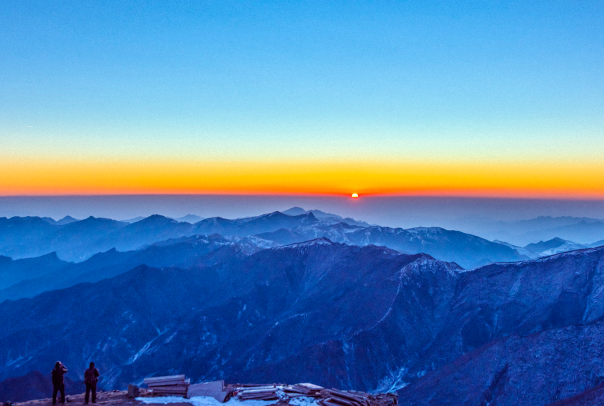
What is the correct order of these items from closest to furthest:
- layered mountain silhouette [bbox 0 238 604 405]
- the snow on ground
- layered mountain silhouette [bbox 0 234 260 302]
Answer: the snow on ground, layered mountain silhouette [bbox 0 238 604 405], layered mountain silhouette [bbox 0 234 260 302]

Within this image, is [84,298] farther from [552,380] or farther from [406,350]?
[552,380]

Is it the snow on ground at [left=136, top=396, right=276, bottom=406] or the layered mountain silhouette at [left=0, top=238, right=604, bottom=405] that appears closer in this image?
the snow on ground at [left=136, top=396, right=276, bottom=406]

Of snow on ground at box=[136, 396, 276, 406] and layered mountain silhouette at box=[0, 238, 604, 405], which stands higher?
snow on ground at box=[136, 396, 276, 406]

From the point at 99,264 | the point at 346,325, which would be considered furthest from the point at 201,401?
the point at 99,264

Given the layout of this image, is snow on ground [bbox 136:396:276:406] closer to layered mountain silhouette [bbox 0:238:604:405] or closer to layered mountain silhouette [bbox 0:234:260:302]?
layered mountain silhouette [bbox 0:238:604:405]

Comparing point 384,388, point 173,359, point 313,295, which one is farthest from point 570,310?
point 173,359

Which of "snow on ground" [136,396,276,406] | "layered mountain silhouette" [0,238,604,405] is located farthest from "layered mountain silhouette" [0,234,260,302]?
"snow on ground" [136,396,276,406]

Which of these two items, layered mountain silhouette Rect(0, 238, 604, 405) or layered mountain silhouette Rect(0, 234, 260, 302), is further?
layered mountain silhouette Rect(0, 234, 260, 302)

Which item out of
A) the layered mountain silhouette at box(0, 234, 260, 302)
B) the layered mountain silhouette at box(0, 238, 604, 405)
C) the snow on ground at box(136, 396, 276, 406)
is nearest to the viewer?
the snow on ground at box(136, 396, 276, 406)

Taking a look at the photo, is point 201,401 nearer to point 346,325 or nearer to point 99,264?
point 346,325
